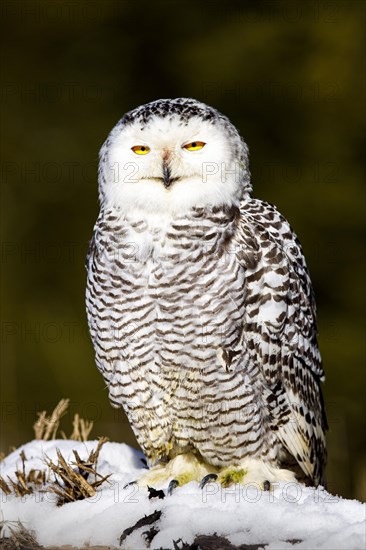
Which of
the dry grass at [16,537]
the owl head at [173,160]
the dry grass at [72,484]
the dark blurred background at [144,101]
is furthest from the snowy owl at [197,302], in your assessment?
the dark blurred background at [144,101]

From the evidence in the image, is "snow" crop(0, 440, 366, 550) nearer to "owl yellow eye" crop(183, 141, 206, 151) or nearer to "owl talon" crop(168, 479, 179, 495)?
"owl talon" crop(168, 479, 179, 495)

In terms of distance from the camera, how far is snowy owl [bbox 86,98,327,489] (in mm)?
3787

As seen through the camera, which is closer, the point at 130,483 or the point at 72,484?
the point at 72,484

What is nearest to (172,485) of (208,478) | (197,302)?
(208,478)

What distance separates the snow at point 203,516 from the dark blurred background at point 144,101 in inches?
230

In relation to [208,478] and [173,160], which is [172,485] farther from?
[173,160]

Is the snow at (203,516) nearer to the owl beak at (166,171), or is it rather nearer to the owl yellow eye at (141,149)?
the owl beak at (166,171)

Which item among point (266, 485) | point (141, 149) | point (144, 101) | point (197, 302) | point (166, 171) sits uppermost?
point (144, 101)

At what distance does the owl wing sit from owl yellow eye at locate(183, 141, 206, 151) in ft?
1.22

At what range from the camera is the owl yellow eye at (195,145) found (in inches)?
155

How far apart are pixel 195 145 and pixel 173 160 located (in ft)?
0.51

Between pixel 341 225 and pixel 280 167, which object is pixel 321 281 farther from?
pixel 280 167

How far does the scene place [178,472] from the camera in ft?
13.6

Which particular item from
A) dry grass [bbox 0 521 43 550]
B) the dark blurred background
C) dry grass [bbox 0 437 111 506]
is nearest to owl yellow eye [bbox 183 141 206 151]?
dry grass [bbox 0 437 111 506]
